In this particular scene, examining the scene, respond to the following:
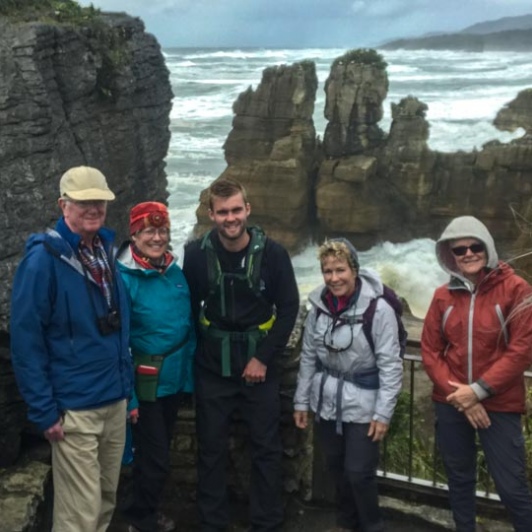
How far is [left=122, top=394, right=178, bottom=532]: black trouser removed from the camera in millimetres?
4113

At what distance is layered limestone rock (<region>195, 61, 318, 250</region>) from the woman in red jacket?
27954 millimetres

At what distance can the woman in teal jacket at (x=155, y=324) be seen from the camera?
12.8 feet

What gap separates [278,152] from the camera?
32625 mm

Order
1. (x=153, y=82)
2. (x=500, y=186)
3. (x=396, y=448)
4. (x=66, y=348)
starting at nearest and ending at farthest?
(x=66, y=348) < (x=396, y=448) < (x=153, y=82) < (x=500, y=186)

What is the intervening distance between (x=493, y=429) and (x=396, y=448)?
9.07 ft

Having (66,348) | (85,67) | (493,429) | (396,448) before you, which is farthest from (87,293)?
(85,67)

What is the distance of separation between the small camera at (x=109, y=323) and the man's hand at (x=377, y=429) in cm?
141

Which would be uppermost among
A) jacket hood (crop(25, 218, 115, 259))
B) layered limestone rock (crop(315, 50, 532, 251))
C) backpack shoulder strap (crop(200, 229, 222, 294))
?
jacket hood (crop(25, 218, 115, 259))

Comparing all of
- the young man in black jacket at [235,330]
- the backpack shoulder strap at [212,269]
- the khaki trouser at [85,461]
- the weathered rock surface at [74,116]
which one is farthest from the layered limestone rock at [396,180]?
the khaki trouser at [85,461]

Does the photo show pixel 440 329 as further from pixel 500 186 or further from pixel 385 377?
pixel 500 186

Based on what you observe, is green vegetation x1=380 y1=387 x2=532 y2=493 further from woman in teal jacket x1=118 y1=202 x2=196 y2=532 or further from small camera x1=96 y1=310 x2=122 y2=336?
small camera x1=96 y1=310 x2=122 y2=336

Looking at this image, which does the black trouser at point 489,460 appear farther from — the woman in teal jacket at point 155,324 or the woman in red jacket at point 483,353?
the woman in teal jacket at point 155,324

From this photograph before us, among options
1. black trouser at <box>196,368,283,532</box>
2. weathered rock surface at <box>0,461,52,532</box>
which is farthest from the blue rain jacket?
weathered rock surface at <box>0,461,52,532</box>

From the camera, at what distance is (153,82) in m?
13.2
